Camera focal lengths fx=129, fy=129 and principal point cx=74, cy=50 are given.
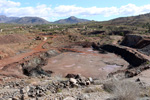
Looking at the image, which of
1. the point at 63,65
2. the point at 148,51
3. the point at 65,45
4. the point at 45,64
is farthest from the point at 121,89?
the point at 65,45

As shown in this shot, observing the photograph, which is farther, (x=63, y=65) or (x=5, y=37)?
(x=5, y=37)

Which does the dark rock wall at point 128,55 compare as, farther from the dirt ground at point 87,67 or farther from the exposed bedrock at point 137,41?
the exposed bedrock at point 137,41

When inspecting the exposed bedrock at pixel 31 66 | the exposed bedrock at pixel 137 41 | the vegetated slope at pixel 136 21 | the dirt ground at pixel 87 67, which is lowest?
the dirt ground at pixel 87 67

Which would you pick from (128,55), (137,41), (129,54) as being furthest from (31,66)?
(137,41)

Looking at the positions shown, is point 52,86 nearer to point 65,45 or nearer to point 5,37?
point 65,45

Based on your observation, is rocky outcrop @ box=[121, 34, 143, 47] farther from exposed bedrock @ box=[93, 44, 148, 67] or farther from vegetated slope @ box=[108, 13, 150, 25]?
vegetated slope @ box=[108, 13, 150, 25]

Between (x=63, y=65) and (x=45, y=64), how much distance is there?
371 cm

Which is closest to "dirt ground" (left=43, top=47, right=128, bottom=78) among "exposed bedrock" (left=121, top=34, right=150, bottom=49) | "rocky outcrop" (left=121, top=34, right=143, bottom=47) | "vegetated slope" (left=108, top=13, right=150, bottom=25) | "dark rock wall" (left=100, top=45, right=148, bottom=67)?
"dark rock wall" (left=100, top=45, right=148, bottom=67)

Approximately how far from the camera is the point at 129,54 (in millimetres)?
28812

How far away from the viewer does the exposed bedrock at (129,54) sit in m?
23.5

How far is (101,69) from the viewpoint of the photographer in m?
23.3

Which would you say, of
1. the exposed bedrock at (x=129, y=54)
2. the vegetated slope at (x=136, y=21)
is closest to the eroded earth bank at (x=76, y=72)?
the exposed bedrock at (x=129, y=54)

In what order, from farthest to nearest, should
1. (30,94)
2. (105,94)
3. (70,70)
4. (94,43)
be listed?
1. (94,43)
2. (70,70)
3. (105,94)
4. (30,94)

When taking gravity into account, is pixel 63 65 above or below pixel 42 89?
below
